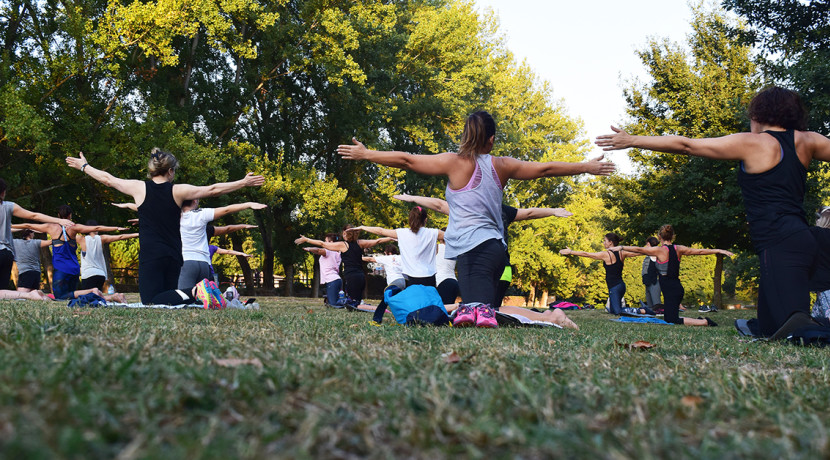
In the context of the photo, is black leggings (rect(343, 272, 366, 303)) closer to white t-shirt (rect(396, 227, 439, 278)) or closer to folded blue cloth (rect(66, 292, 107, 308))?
white t-shirt (rect(396, 227, 439, 278))

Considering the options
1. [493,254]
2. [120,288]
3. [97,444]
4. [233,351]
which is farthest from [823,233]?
[120,288]

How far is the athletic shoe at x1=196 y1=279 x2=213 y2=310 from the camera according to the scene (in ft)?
29.8

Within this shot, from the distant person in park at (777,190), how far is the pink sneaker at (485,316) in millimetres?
1898

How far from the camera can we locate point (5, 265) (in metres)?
11.5

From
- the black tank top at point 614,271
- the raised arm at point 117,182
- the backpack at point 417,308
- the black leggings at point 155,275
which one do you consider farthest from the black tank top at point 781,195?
the black tank top at point 614,271

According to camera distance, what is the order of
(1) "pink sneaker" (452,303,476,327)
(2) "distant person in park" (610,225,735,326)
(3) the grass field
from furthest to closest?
(2) "distant person in park" (610,225,735,326) < (1) "pink sneaker" (452,303,476,327) < (3) the grass field

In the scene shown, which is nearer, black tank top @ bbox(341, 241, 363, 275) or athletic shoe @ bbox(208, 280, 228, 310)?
athletic shoe @ bbox(208, 280, 228, 310)

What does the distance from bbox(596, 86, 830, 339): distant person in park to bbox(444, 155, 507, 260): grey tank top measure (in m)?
1.25

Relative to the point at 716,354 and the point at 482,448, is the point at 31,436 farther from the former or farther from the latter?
the point at 716,354

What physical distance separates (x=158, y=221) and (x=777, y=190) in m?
7.21

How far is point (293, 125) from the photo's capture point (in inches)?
1270

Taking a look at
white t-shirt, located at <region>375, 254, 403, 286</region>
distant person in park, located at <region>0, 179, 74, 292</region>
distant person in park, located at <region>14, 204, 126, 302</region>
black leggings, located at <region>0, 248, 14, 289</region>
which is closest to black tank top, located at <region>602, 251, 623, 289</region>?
white t-shirt, located at <region>375, 254, 403, 286</region>

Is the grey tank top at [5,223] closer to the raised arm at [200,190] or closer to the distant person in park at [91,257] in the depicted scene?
the distant person in park at [91,257]

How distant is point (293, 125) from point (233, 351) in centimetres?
3013
